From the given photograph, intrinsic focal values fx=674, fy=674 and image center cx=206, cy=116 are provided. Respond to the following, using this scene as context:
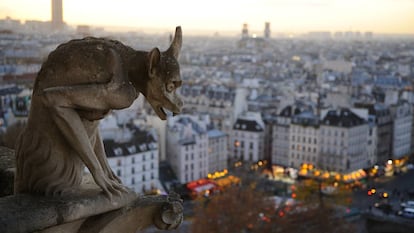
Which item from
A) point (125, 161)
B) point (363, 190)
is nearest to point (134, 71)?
point (125, 161)

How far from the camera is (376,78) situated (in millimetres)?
47125

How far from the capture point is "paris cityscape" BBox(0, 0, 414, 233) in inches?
557

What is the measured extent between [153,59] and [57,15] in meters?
9.69

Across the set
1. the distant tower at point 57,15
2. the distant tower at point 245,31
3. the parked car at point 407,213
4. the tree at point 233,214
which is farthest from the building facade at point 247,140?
the distant tower at point 245,31

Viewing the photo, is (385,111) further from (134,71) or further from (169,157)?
(134,71)

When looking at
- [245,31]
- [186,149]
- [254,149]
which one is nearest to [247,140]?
[254,149]

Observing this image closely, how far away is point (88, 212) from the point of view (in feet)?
7.04

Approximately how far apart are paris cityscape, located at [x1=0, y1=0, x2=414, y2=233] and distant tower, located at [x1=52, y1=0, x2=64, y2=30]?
1.1 inches

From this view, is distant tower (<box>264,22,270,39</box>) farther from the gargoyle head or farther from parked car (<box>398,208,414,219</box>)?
the gargoyle head

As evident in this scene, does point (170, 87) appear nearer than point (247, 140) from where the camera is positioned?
Yes

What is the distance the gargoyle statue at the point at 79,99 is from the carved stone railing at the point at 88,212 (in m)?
0.05

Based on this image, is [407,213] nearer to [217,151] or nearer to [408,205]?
[408,205]

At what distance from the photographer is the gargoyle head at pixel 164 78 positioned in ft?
7.32

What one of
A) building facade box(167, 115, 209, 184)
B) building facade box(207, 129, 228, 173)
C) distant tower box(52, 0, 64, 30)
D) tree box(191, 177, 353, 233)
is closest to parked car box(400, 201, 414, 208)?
tree box(191, 177, 353, 233)
